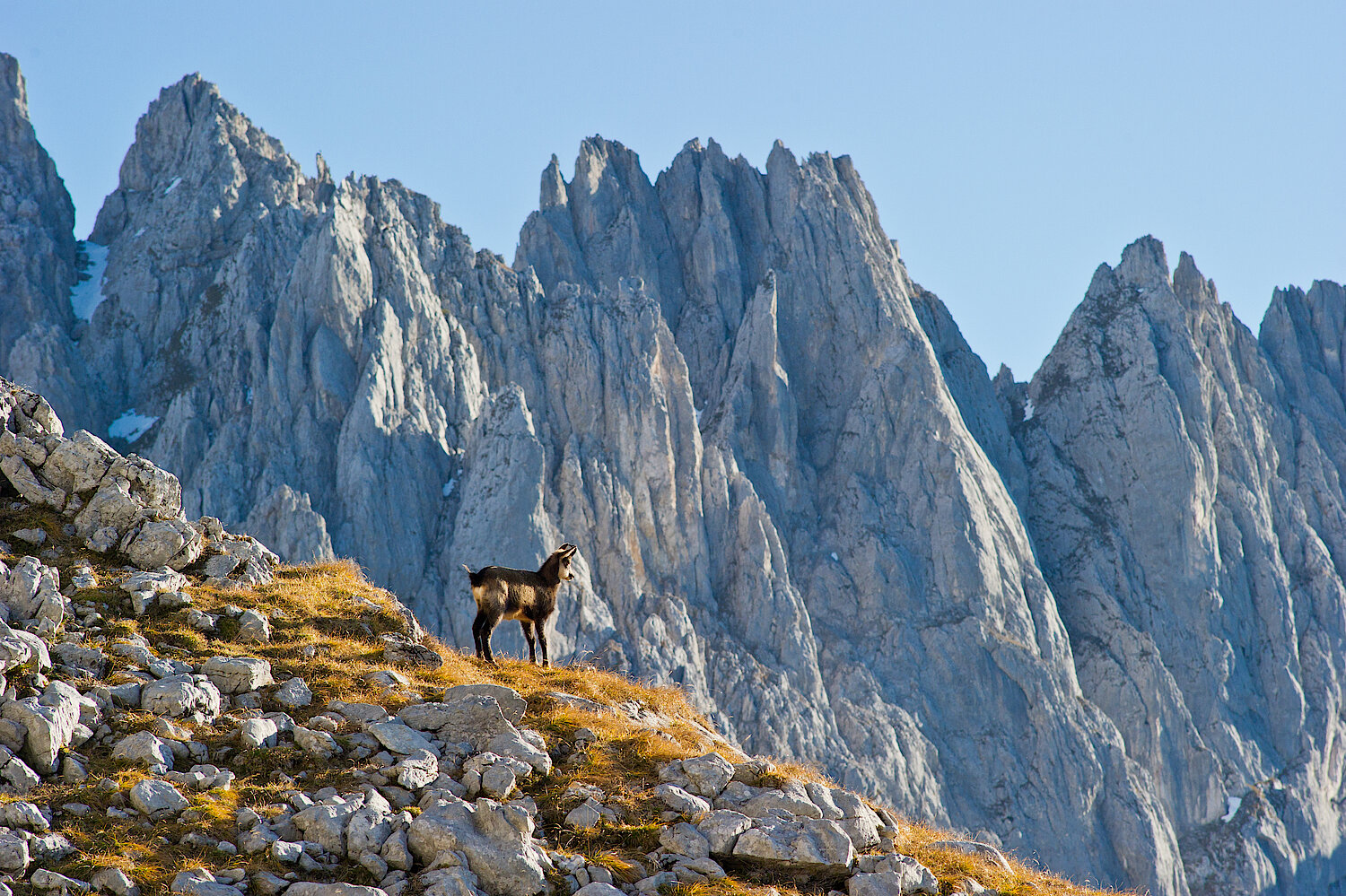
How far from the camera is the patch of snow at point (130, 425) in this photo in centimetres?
9656

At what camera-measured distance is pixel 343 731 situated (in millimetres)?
13133

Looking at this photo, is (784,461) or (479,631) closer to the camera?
(479,631)

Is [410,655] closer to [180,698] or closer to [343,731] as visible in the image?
[343,731]

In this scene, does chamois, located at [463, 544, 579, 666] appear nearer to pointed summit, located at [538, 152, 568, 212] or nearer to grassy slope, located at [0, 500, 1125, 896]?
grassy slope, located at [0, 500, 1125, 896]

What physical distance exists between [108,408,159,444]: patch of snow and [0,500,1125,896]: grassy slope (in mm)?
88318

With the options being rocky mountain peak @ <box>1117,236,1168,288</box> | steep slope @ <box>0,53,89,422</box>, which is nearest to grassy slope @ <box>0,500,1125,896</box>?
steep slope @ <box>0,53,89,422</box>

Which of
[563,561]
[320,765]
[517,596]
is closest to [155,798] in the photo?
[320,765]

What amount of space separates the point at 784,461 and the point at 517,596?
3546 inches

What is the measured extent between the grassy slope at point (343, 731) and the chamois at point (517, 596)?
0.75 meters

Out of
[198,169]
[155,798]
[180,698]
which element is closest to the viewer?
[155,798]

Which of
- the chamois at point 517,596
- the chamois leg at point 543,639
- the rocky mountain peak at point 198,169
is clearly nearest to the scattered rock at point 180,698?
the chamois at point 517,596

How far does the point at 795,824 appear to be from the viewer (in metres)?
12.3

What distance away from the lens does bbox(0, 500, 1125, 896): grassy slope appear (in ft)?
34.4

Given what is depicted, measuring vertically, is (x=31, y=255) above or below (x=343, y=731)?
above
